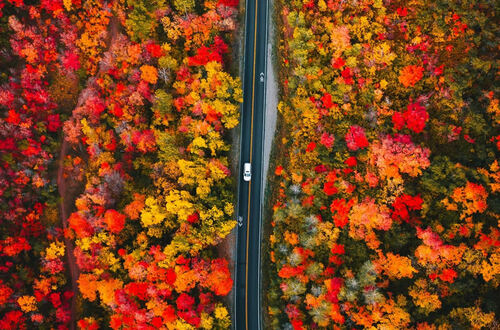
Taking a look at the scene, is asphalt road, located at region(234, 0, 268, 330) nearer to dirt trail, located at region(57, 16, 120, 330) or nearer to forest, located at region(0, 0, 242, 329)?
forest, located at region(0, 0, 242, 329)

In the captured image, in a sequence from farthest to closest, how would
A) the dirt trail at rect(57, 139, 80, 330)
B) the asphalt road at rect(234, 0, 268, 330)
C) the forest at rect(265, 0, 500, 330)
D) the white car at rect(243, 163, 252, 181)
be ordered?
the dirt trail at rect(57, 139, 80, 330) < the white car at rect(243, 163, 252, 181) < the asphalt road at rect(234, 0, 268, 330) < the forest at rect(265, 0, 500, 330)

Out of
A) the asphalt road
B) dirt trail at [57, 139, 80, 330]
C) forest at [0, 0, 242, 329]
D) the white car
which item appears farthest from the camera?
dirt trail at [57, 139, 80, 330]

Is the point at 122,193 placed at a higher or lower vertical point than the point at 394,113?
lower

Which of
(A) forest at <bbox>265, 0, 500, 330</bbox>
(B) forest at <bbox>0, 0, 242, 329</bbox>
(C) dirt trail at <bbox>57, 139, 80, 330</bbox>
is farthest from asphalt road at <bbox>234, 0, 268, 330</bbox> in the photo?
(C) dirt trail at <bbox>57, 139, 80, 330</bbox>

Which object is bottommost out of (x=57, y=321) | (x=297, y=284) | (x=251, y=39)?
(x=57, y=321)

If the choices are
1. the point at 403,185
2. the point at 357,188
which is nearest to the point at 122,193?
the point at 357,188

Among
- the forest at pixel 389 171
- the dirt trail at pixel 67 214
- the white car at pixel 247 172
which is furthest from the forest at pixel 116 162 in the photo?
the forest at pixel 389 171

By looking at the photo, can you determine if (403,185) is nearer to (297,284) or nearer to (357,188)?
(357,188)
